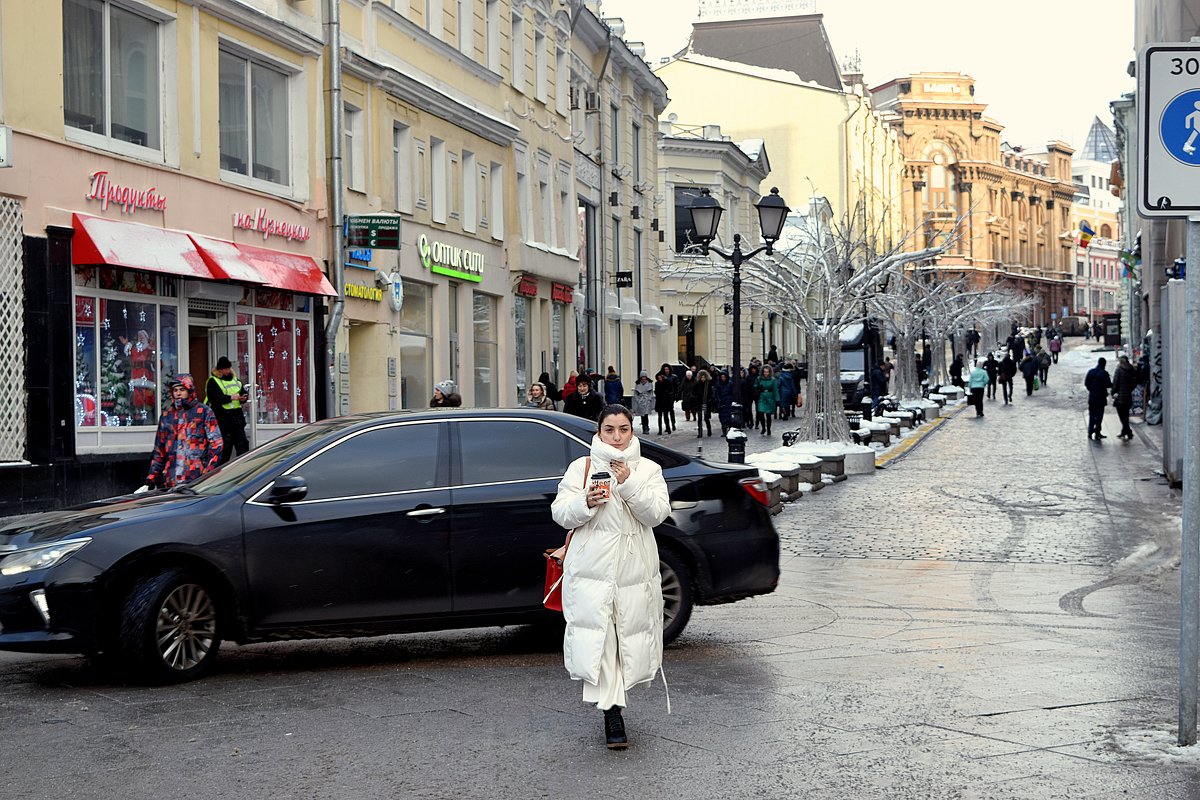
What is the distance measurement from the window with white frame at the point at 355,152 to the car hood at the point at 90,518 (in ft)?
59.3

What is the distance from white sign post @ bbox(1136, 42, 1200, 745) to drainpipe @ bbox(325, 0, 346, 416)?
63.3 ft

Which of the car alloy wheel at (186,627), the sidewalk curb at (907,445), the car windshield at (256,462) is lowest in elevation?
the sidewalk curb at (907,445)

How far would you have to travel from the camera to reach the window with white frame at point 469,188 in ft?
107

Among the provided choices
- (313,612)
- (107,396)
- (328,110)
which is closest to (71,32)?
(107,396)

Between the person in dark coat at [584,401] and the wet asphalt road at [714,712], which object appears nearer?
the wet asphalt road at [714,712]

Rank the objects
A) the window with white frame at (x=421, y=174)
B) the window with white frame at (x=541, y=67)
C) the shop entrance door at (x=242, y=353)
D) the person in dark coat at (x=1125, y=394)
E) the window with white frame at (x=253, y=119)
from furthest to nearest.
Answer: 1. the window with white frame at (x=541, y=67)
2. the person in dark coat at (x=1125, y=394)
3. the window with white frame at (x=421, y=174)
4. the window with white frame at (x=253, y=119)
5. the shop entrance door at (x=242, y=353)

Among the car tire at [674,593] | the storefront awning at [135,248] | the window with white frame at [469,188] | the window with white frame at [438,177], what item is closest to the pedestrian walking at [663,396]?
the window with white frame at [469,188]

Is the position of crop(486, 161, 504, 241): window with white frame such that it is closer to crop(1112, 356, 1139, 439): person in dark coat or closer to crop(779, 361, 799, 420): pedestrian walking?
crop(779, 361, 799, 420): pedestrian walking

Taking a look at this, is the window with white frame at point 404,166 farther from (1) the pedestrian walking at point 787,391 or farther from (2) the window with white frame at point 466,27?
(1) the pedestrian walking at point 787,391

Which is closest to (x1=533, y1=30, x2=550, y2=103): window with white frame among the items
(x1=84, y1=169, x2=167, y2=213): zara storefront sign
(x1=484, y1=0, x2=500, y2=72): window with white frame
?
(x1=484, y1=0, x2=500, y2=72): window with white frame

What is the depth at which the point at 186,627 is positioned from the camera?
8570 millimetres

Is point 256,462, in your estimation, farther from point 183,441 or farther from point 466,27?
point 466,27

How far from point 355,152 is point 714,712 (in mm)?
20636

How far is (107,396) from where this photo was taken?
1945 cm
